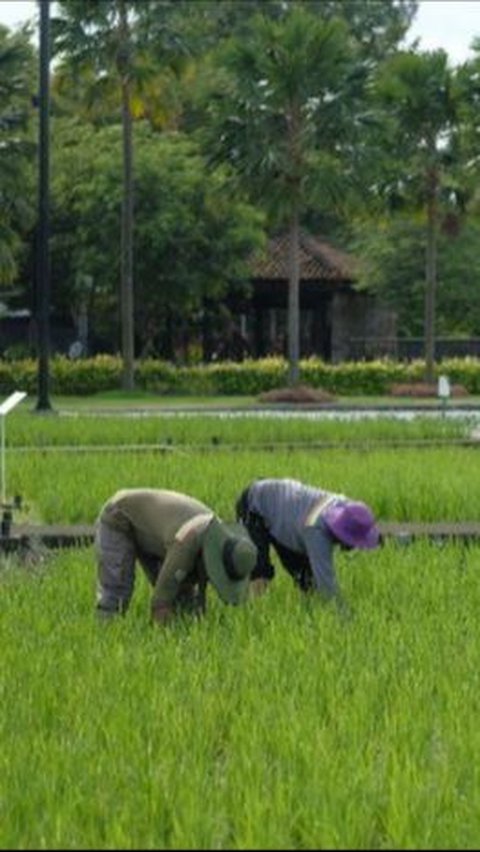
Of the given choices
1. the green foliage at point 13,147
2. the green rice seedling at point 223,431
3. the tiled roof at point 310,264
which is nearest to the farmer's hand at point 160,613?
the green rice seedling at point 223,431

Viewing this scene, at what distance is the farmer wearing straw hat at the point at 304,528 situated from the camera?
7.63 m

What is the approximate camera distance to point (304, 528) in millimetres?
7836

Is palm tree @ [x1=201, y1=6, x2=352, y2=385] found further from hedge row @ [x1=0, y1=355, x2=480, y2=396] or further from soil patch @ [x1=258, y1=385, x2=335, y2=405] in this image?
hedge row @ [x1=0, y1=355, x2=480, y2=396]

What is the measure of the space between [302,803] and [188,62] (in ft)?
109

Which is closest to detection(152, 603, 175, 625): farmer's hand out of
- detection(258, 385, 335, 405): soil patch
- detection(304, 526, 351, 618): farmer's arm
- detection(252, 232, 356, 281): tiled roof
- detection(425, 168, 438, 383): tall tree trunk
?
detection(304, 526, 351, 618): farmer's arm

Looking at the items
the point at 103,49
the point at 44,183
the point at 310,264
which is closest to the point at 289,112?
the point at 103,49

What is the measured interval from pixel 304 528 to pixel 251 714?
215 centimetres

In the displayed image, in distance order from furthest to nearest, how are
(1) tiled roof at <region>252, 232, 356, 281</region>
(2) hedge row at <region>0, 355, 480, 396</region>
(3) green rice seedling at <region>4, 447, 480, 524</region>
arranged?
(1) tiled roof at <region>252, 232, 356, 281</region>
(2) hedge row at <region>0, 355, 480, 396</region>
(3) green rice seedling at <region>4, 447, 480, 524</region>

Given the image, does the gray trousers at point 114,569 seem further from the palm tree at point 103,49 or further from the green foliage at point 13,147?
the green foliage at point 13,147

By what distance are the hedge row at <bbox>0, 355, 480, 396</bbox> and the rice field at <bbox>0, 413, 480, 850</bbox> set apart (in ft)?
90.6

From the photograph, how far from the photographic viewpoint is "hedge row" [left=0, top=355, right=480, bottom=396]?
38.1 meters

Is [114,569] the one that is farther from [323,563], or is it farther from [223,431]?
[223,431]

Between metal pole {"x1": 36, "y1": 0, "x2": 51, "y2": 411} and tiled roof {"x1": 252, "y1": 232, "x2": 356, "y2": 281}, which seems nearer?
metal pole {"x1": 36, "y1": 0, "x2": 51, "y2": 411}

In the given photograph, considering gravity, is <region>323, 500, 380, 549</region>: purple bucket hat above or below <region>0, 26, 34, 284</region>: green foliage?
below
